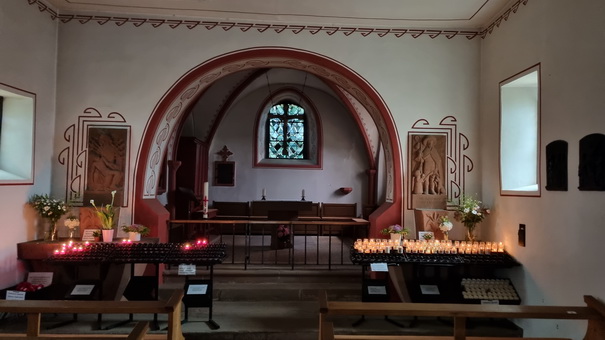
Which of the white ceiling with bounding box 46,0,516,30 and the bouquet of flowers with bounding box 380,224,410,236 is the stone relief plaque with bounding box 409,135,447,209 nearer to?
the bouquet of flowers with bounding box 380,224,410,236

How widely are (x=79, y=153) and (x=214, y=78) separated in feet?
7.90

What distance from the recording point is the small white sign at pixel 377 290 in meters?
4.99

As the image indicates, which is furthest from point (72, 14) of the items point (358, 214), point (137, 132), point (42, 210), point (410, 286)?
point (358, 214)

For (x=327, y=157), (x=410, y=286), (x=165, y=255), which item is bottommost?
(x=410, y=286)

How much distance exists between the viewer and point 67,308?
2.77 m

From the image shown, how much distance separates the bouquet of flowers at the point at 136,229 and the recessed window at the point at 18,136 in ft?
4.80

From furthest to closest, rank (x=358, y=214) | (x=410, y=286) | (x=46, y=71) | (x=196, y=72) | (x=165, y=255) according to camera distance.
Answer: (x=358, y=214) < (x=196, y=72) < (x=46, y=71) < (x=410, y=286) < (x=165, y=255)

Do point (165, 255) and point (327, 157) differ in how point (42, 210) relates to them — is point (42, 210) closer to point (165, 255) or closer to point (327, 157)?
point (165, 255)

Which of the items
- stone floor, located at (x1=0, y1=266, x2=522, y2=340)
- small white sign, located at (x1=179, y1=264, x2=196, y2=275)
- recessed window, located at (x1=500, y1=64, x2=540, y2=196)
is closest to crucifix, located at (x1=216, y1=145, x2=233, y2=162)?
stone floor, located at (x1=0, y1=266, x2=522, y2=340)

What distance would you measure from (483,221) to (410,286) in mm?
1706

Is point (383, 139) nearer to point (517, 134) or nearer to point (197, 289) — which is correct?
point (517, 134)

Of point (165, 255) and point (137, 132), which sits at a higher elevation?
point (137, 132)

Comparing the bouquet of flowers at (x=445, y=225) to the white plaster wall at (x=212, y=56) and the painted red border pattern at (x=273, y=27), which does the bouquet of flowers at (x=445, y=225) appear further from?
the painted red border pattern at (x=273, y=27)

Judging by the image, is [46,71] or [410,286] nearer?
[410,286]
